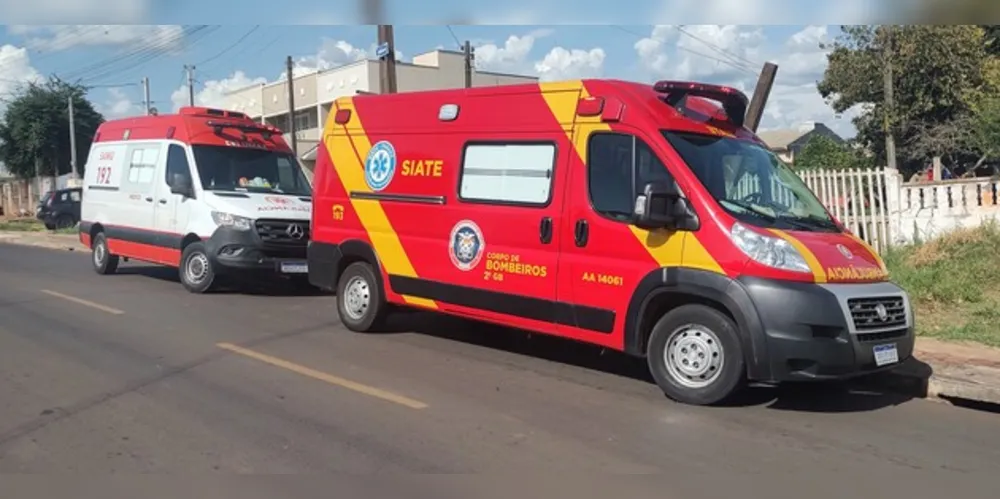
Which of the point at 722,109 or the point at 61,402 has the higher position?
the point at 722,109

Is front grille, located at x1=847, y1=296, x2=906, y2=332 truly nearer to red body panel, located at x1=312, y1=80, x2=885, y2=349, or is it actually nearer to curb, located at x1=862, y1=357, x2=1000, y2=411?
red body panel, located at x1=312, y1=80, x2=885, y2=349

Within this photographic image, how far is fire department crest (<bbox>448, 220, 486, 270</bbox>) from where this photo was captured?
8.00m

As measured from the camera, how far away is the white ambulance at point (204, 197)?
480 inches

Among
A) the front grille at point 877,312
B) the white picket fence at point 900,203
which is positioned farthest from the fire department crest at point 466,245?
the white picket fence at point 900,203

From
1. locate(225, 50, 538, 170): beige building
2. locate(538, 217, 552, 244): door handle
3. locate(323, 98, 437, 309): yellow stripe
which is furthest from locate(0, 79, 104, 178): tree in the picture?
locate(538, 217, 552, 244): door handle

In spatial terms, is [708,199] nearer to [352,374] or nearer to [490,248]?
[490,248]

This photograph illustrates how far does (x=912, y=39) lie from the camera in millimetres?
24844

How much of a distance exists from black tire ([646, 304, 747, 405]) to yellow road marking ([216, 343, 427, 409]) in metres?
1.84

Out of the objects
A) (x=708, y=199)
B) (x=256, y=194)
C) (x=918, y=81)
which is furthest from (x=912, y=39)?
(x=708, y=199)

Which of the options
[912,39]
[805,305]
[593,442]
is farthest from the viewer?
[912,39]

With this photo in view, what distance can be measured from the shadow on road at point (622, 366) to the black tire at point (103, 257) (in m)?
6.95

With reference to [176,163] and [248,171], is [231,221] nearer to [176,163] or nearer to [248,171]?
[248,171]

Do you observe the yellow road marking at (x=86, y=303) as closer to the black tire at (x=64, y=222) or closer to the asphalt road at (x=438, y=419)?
the asphalt road at (x=438, y=419)

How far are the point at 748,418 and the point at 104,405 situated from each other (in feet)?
14.9
